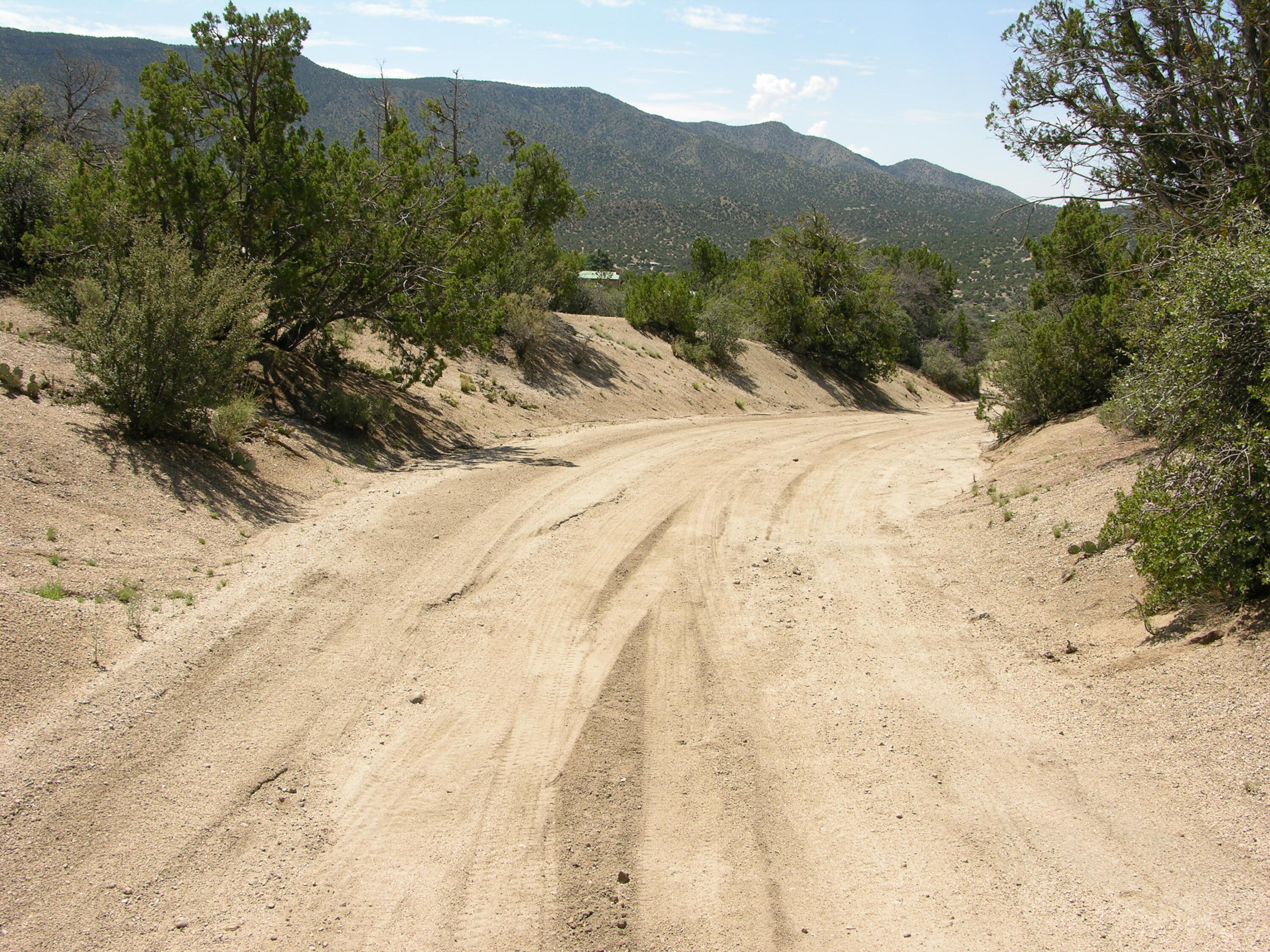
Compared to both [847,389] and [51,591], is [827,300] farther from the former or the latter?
[51,591]

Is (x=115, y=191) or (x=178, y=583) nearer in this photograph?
(x=178, y=583)

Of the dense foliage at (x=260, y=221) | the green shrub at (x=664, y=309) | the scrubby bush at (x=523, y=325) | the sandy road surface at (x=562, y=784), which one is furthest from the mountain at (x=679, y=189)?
the sandy road surface at (x=562, y=784)

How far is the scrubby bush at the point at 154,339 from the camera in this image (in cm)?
979

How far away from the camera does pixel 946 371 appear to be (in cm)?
4519

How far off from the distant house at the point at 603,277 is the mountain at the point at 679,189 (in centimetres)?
1692

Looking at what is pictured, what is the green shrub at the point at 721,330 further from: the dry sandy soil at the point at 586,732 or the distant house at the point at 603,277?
the dry sandy soil at the point at 586,732

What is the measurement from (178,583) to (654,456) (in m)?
9.70

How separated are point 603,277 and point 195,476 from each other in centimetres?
3572

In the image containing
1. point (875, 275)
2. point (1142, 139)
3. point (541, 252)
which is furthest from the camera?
point (875, 275)

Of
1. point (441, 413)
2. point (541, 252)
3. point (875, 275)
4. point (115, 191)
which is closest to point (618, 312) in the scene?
point (541, 252)

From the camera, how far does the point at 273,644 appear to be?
6.76 metres

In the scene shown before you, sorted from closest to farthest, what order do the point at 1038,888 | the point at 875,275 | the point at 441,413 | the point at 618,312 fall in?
the point at 1038,888 → the point at 441,413 → the point at 618,312 → the point at 875,275

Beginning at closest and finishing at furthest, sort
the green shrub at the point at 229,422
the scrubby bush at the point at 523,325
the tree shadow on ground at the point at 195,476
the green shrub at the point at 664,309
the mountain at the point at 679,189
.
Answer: the tree shadow on ground at the point at 195,476
the green shrub at the point at 229,422
the scrubby bush at the point at 523,325
the green shrub at the point at 664,309
the mountain at the point at 679,189

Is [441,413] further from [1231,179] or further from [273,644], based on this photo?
[1231,179]
